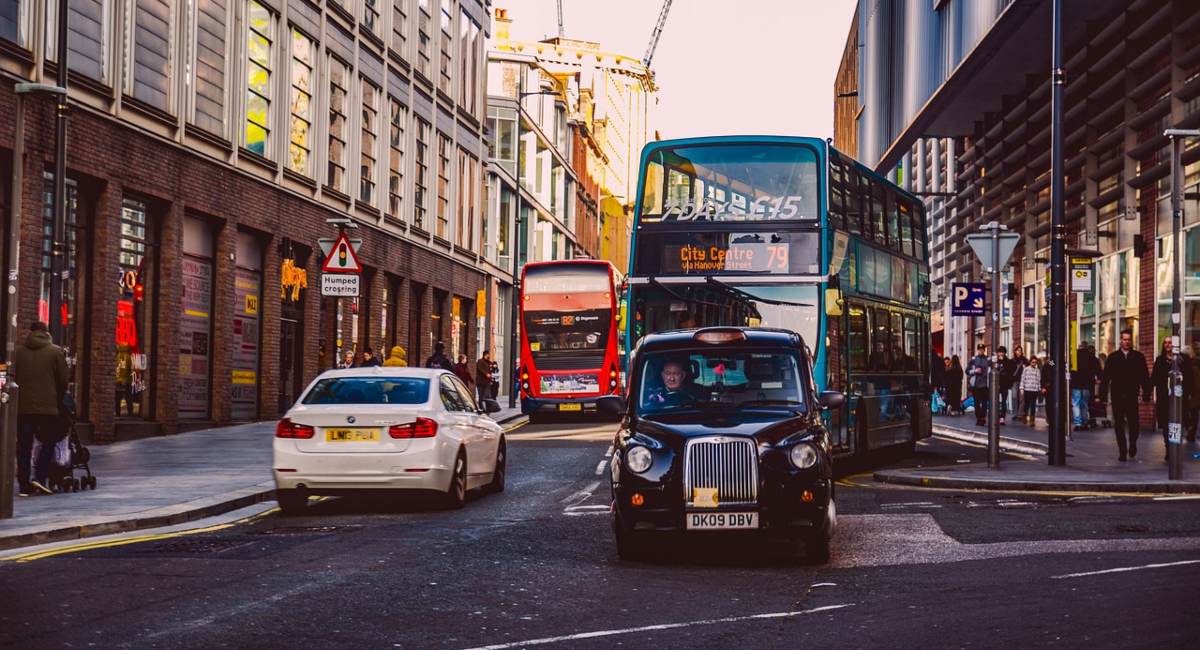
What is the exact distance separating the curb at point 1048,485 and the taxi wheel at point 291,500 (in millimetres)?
7339

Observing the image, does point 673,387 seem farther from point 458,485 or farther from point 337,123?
point 337,123

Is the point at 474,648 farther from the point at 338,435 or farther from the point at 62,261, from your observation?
the point at 62,261

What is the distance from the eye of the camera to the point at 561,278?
36750 mm

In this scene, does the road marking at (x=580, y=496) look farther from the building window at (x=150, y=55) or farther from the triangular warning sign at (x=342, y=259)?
the building window at (x=150, y=55)

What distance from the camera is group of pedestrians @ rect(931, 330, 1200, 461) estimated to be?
73.3ft

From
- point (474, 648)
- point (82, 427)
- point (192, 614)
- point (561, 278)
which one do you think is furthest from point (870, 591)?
point (561, 278)

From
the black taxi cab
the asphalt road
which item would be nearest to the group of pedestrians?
the asphalt road

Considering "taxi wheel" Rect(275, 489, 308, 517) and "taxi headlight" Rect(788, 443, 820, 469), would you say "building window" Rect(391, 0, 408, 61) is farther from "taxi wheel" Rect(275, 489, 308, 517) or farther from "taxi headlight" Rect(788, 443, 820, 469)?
"taxi headlight" Rect(788, 443, 820, 469)

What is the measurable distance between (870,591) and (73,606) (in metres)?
4.70

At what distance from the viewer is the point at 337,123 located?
120 ft

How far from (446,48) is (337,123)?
1115 centimetres

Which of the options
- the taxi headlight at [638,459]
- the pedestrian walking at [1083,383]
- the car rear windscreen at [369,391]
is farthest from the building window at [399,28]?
the taxi headlight at [638,459]

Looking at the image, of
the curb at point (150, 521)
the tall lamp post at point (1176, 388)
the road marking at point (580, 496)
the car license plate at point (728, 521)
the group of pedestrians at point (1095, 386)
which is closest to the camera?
the car license plate at point (728, 521)

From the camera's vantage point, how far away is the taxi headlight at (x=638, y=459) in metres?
11.0
